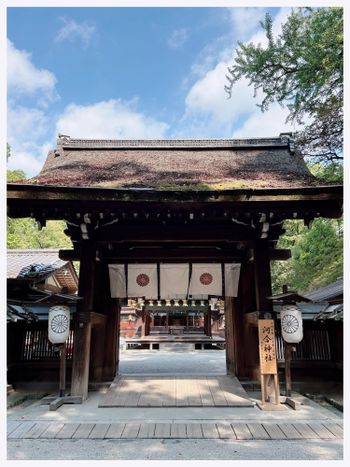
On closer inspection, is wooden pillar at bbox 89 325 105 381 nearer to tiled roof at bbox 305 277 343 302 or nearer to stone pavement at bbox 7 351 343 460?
stone pavement at bbox 7 351 343 460

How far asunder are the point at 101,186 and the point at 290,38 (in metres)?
7.36

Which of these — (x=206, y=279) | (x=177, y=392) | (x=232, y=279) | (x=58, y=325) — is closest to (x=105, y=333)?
(x=58, y=325)

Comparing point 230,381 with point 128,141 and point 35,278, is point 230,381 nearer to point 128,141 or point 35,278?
point 35,278

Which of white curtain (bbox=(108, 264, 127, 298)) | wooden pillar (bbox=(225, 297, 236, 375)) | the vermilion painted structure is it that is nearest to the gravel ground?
wooden pillar (bbox=(225, 297, 236, 375))

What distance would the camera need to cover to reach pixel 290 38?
908 cm

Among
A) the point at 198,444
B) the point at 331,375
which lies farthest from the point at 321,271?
Answer: the point at 198,444

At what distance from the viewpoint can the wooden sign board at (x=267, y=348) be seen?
18.6 ft

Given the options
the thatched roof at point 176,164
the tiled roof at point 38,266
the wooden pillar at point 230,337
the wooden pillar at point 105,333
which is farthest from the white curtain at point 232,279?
the tiled roof at point 38,266

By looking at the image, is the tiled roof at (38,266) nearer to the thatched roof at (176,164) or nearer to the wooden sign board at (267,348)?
the thatched roof at (176,164)

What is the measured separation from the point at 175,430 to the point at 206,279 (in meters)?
3.57

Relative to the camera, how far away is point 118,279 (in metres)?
7.50

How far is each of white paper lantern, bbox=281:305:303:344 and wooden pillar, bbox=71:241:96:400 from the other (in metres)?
3.57

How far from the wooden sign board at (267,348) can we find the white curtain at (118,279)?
3.18 meters

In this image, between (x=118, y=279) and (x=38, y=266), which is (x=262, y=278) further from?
(x=38, y=266)
